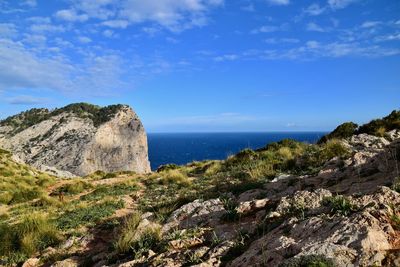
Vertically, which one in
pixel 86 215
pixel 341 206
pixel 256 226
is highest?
pixel 341 206

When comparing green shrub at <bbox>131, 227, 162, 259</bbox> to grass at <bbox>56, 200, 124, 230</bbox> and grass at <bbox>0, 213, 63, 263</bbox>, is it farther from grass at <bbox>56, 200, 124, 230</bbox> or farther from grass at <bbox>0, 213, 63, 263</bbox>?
grass at <bbox>56, 200, 124, 230</bbox>

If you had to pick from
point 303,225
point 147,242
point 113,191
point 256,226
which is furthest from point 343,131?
point 303,225

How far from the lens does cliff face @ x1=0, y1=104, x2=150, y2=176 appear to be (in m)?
75.6

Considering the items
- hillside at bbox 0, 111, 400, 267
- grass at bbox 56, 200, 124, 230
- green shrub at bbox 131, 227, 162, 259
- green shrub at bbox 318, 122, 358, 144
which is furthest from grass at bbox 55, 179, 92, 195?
green shrub at bbox 318, 122, 358, 144

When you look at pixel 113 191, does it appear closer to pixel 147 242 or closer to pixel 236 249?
pixel 147 242

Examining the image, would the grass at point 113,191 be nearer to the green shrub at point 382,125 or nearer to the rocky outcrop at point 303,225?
the rocky outcrop at point 303,225

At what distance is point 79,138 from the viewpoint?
81.8 metres

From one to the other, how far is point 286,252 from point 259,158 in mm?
16500

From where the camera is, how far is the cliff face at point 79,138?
248ft

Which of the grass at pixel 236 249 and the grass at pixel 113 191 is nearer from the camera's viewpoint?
the grass at pixel 236 249

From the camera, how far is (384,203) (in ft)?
19.3

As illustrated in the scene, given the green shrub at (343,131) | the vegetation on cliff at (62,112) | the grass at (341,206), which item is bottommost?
the grass at (341,206)

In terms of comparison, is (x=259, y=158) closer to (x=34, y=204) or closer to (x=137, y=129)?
(x=34, y=204)

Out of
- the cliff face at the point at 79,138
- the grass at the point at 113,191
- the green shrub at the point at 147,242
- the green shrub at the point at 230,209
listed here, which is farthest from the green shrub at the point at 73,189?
the cliff face at the point at 79,138
